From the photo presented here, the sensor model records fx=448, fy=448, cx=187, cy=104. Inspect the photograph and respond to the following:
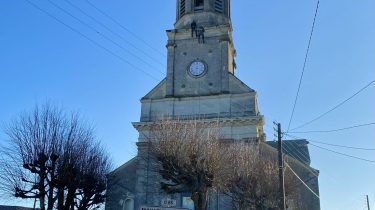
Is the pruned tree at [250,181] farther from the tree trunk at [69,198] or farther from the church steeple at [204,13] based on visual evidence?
the church steeple at [204,13]

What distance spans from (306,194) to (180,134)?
555 inches

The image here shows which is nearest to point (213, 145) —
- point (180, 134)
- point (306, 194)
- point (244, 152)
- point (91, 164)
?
point (180, 134)

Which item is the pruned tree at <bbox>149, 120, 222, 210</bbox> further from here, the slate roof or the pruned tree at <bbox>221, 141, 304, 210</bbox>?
the slate roof

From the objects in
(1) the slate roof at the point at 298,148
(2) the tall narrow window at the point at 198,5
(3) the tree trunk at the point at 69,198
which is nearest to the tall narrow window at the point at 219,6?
(2) the tall narrow window at the point at 198,5

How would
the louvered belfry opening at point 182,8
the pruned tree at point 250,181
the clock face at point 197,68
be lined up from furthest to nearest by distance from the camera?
the louvered belfry opening at point 182,8 → the clock face at point 197,68 → the pruned tree at point 250,181

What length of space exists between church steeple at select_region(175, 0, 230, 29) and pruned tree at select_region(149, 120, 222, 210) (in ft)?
50.6

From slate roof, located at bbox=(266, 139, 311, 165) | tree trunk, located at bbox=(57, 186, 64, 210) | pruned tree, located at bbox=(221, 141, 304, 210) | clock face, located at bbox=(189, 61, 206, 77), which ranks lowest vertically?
tree trunk, located at bbox=(57, 186, 64, 210)

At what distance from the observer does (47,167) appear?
21.3m

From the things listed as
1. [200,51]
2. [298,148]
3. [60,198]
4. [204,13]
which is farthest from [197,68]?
[60,198]

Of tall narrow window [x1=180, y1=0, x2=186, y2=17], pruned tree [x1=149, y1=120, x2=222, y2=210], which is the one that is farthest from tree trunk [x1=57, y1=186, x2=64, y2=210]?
tall narrow window [x1=180, y1=0, x2=186, y2=17]

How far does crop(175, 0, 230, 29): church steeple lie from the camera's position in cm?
3547

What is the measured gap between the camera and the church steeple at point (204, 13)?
3547cm

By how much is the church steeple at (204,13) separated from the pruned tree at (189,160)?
15431 millimetres

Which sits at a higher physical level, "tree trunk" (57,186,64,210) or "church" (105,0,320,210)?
"church" (105,0,320,210)
